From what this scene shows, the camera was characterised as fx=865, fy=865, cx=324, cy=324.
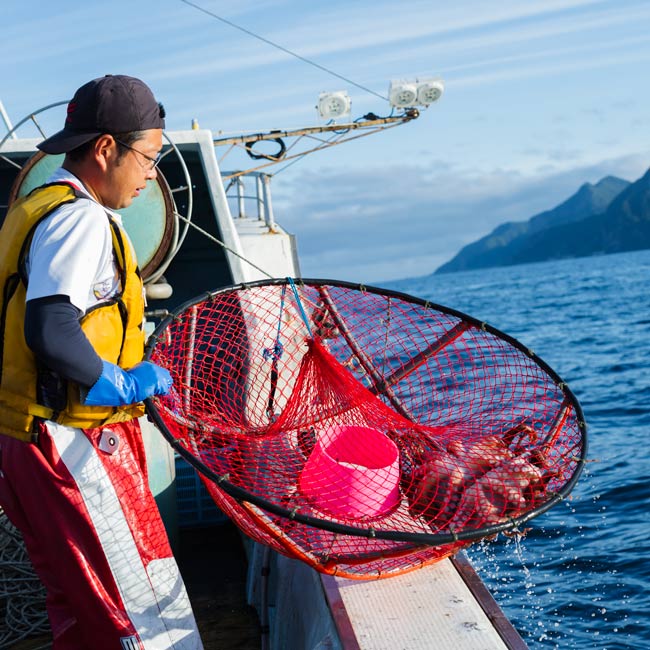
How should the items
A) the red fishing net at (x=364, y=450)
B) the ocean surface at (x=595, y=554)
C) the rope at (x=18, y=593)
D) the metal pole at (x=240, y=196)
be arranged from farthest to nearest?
1. the metal pole at (x=240, y=196)
2. the ocean surface at (x=595, y=554)
3. the rope at (x=18, y=593)
4. the red fishing net at (x=364, y=450)

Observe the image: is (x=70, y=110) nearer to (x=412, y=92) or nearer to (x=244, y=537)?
(x=244, y=537)

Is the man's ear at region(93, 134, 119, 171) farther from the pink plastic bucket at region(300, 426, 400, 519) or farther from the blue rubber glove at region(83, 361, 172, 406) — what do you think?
the pink plastic bucket at region(300, 426, 400, 519)

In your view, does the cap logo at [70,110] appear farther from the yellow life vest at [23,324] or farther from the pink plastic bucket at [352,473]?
the pink plastic bucket at [352,473]

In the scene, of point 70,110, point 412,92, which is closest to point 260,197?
point 412,92

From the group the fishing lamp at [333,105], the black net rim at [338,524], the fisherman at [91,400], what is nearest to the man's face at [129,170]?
the fisherman at [91,400]

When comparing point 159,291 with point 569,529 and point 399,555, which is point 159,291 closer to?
point 399,555

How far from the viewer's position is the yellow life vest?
2.27 metres

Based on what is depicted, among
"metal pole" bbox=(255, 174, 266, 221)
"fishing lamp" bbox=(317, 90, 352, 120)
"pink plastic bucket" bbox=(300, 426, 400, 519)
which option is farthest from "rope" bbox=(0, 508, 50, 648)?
"fishing lamp" bbox=(317, 90, 352, 120)

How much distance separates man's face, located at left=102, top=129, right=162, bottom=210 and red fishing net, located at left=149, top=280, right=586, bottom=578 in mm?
603

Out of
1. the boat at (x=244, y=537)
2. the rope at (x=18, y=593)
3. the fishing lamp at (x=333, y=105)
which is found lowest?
the rope at (x=18, y=593)

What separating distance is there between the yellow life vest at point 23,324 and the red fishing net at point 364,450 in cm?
22

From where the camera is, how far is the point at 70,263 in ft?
7.09

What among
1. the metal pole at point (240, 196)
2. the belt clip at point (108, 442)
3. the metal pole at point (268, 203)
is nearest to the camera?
the belt clip at point (108, 442)

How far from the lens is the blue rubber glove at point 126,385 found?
91.1 inches
